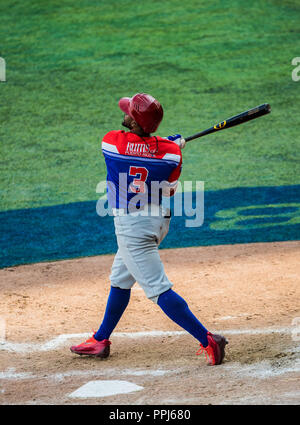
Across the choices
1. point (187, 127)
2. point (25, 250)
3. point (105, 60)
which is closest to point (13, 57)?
point (105, 60)

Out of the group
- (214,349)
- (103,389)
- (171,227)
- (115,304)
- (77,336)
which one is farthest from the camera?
(171,227)

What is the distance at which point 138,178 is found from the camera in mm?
3287

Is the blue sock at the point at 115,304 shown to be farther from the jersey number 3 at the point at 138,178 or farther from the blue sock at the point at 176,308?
the jersey number 3 at the point at 138,178

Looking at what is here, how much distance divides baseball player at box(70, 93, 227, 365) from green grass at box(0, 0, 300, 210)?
12.1 ft

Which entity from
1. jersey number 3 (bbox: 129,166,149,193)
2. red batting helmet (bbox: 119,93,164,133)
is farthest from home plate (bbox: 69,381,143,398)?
red batting helmet (bbox: 119,93,164,133)

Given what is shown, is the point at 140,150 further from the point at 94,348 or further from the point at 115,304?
the point at 94,348

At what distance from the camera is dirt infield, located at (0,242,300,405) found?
3.04 meters

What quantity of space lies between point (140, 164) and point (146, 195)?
0.18 metres

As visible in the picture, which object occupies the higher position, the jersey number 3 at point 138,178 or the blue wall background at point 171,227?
the jersey number 3 at point 138,178

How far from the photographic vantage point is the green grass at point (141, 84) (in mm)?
7668

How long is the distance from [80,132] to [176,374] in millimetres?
5833

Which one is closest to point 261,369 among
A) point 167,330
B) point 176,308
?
point 176,308

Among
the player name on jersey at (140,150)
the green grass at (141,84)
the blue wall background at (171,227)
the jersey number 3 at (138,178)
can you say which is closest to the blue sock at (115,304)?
the jersey number 3 at (138,178)
